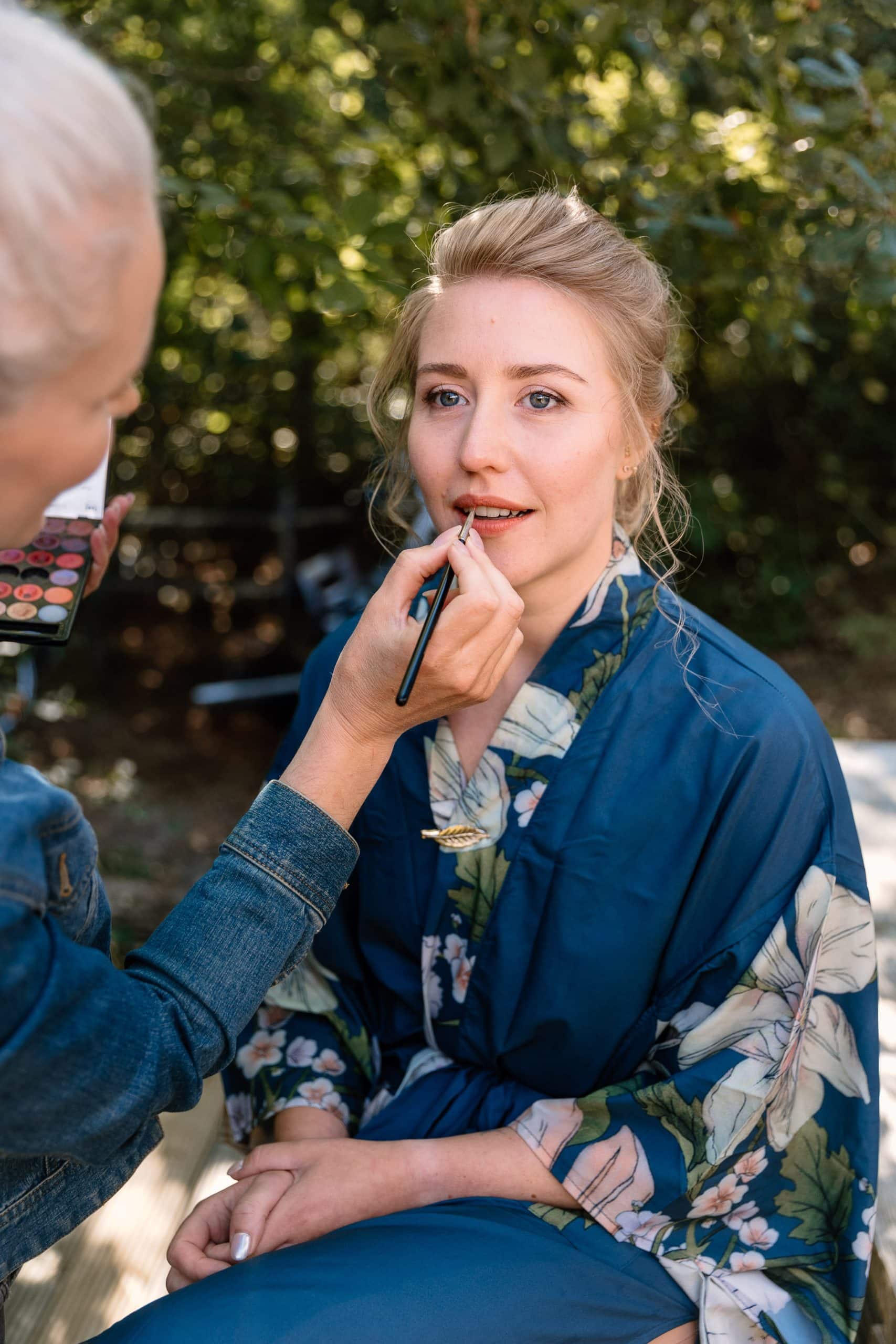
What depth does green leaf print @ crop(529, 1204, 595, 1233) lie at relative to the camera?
51.9 inches

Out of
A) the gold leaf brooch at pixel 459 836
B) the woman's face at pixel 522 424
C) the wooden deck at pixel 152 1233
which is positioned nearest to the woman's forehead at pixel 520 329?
the woman's face at pixel 522 424

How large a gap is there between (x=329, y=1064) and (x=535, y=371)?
0.98 metres

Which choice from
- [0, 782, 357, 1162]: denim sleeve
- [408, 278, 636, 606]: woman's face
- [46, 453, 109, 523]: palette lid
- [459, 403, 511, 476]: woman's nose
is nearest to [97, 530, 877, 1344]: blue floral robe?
[408, 278, 636, 606]: woman's face

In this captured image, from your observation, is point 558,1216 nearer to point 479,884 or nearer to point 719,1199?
point 719,1199

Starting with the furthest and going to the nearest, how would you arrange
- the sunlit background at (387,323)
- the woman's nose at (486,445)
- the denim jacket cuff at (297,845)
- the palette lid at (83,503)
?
the sunlit background at (387,323)
the palette lid at (83,503)
the woman's nose at (486,445)
the denim jacket cuff at (297,845)

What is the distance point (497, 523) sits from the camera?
4.83 feet

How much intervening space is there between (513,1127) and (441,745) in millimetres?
505

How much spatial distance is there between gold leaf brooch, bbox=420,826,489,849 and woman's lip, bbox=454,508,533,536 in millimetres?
392

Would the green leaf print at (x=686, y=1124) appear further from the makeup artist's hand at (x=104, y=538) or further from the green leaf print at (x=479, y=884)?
the makeup artist's hand at (x=104, y=538)

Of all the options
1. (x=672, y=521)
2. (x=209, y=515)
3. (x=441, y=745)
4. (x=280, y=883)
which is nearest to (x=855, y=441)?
(x=209, y=515)

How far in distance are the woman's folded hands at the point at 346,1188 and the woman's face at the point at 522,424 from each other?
28.6 inches

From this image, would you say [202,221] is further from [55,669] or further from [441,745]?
[55,669]

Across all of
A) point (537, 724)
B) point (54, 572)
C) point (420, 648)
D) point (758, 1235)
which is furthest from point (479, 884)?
point (54, 572)

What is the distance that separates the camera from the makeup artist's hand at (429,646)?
117 centimetres
